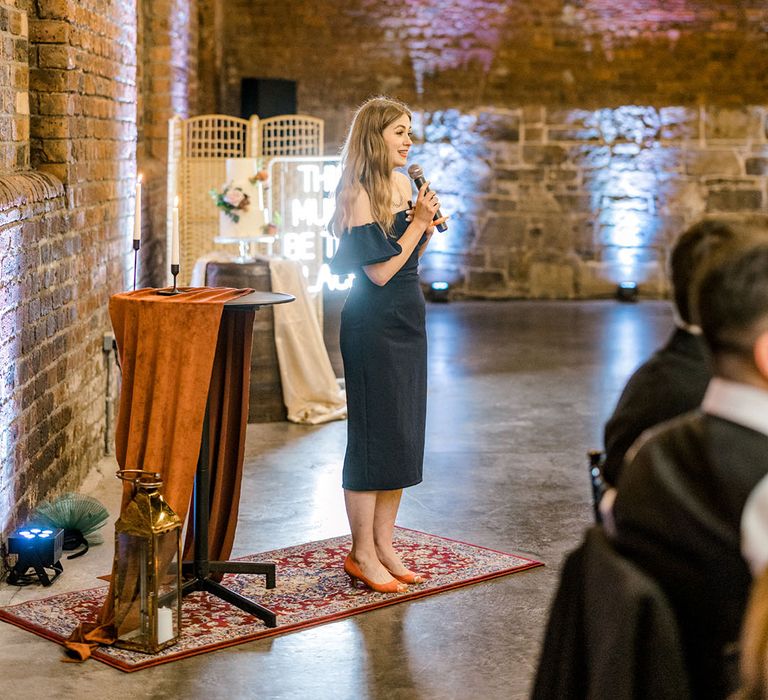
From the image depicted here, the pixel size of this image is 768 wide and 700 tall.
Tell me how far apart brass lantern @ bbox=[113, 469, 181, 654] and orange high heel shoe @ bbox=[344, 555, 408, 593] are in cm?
70

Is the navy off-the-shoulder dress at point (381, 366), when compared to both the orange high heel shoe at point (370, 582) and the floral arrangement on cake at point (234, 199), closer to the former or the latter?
the orange high heel shoe at point (370, 582)

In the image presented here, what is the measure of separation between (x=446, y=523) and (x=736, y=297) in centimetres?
346

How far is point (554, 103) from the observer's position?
1166cm

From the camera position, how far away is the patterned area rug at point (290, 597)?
3578mm

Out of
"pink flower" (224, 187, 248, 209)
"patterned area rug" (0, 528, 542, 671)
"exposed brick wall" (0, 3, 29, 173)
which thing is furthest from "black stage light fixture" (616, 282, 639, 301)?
"exposed brick wall" (0, 3, 29, 173)

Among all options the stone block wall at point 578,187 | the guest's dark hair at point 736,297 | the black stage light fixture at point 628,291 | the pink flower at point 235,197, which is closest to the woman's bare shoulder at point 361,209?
the guest's dark hair at point 736,297

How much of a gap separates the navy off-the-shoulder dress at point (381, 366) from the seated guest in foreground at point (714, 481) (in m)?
2.37

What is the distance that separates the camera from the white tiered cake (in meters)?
6.67

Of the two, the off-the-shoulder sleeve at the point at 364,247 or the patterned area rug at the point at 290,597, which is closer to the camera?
the patterned area rug at the point at 290,597

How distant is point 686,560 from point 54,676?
2.22m

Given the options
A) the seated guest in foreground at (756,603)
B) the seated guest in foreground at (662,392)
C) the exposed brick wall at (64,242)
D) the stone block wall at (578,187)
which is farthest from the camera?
the stone block wall at (578,187)

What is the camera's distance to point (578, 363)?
851 cm

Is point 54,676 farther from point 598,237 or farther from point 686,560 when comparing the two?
point 598,237

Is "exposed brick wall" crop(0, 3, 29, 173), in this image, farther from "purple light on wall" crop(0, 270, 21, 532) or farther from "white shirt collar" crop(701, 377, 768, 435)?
"white shirt collar" crop(701, 377, 768, 435)
